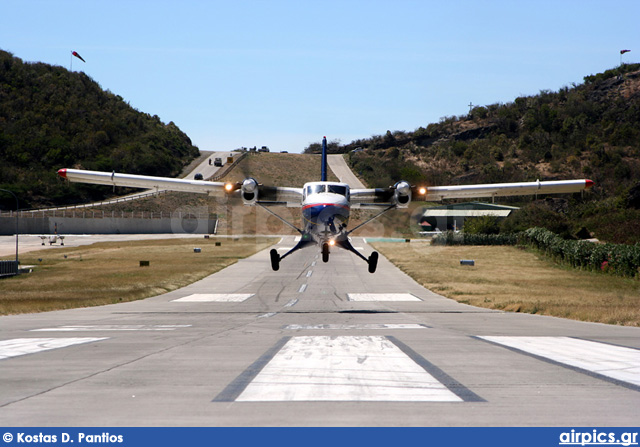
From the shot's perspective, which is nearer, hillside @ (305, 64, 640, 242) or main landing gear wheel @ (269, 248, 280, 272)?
main landing gear wheel @ (269, 248, 280, 272)

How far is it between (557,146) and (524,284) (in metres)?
121

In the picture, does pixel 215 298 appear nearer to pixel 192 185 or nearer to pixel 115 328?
pixel 192 185

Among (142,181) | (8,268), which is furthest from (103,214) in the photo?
(142,181)

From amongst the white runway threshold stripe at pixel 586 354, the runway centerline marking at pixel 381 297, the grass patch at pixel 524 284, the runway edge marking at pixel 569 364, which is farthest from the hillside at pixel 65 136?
the white runway threshold stripe at pixel 586 354

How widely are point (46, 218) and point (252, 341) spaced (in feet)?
331

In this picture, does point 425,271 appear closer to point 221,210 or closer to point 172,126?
point 221,210

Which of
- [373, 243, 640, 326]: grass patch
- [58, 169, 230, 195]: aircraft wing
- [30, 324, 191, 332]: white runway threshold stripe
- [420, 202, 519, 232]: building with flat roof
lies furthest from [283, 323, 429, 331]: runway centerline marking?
[420, 202, 519, 232]: building with flat roof

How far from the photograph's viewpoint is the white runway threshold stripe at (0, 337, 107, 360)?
1315cm

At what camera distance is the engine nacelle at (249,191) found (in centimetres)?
3130

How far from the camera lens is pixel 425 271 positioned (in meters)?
52.9

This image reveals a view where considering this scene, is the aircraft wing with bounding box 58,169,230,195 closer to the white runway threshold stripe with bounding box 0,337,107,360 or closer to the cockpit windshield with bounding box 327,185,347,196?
the cockpit windshield with bounding box 327,185,347,196

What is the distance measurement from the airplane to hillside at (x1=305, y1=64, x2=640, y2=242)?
A: 47.5 meters

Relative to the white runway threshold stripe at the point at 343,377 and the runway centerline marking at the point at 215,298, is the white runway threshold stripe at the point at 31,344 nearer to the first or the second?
the white runway threshold stripe at the point at 343,377
